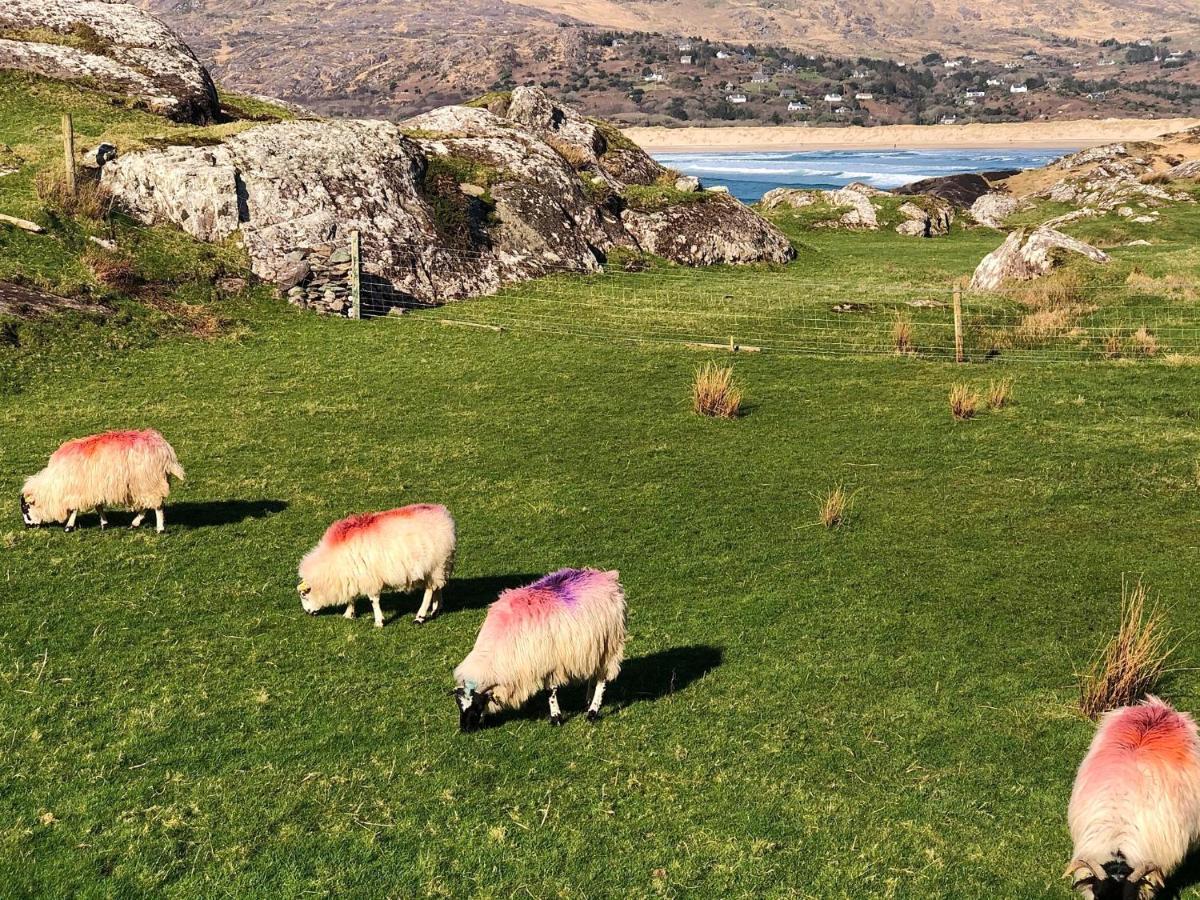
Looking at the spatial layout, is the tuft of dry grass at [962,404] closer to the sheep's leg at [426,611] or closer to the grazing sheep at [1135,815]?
the sheep's leg at [426,611]

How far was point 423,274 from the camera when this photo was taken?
25609 millimetres

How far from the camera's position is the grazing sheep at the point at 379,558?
9.40 meters

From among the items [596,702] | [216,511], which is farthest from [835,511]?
[216,511]

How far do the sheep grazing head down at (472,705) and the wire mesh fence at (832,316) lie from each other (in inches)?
589

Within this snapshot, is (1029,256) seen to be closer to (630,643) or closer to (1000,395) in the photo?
(1000,395)

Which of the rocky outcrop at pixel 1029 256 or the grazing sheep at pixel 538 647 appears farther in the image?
the rocky outcrop at pixel 1029 256

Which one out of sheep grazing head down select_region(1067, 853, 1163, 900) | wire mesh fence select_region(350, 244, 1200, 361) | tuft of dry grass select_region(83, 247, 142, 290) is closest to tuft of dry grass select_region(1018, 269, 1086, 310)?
wire mesh fence select_region(350, 244, 1200, 361)

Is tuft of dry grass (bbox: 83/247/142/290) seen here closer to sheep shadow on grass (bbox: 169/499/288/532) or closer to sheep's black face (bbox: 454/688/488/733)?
sheep shadow on grass (bbox: 169/499/288/532)

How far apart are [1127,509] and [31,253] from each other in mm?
21602

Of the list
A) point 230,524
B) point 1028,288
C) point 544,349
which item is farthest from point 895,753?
point 1028,288

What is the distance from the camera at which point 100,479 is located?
11.4m

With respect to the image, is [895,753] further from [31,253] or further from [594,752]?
[31,253]

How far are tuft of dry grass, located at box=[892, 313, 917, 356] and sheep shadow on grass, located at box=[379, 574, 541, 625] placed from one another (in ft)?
44.3

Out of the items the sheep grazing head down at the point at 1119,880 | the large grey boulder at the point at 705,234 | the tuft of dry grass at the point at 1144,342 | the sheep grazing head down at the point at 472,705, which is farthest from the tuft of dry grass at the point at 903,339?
the sheep grazing head down at the point at 1119,880
